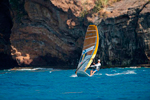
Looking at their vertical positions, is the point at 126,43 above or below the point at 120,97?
above

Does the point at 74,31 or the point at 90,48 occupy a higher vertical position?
the point at 74,31

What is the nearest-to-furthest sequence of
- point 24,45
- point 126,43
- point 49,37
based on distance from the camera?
point 126,43, point 49,37, point 24,45

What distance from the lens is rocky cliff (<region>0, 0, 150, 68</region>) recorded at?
28.4 metres

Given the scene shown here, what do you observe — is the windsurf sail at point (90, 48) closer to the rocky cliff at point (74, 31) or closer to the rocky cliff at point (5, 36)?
the rocky cliff at point (74, 31)

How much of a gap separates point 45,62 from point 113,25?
1299 cm

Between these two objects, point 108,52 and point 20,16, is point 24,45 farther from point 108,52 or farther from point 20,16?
point 108,52

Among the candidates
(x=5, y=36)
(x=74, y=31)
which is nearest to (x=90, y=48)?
(x=74, y=31)

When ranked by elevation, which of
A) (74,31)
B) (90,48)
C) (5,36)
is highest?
(5,36)

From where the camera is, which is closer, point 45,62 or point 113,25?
point 113,25

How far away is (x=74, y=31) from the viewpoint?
31125mm

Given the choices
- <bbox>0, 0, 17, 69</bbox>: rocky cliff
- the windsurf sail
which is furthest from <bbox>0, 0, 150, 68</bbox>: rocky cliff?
the windsurf sail

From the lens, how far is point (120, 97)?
915 cm

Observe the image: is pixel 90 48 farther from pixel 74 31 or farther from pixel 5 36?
pixel 5 36

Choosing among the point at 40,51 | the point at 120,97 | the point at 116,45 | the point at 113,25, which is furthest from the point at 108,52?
the point at 120,97
